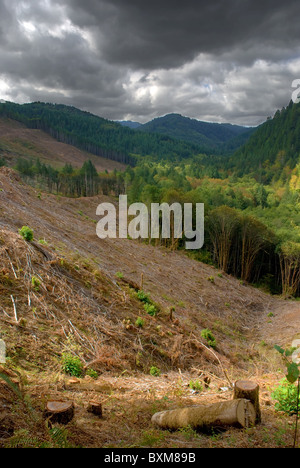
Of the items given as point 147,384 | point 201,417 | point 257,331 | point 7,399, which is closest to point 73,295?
point 147,384

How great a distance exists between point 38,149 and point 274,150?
9387 centimetres

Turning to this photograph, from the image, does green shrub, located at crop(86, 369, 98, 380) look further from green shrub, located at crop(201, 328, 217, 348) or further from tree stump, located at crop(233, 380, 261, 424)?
green shrub, located at crop(201, 328, 217, 348)

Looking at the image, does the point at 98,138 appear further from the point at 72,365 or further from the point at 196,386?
the point at 196,386

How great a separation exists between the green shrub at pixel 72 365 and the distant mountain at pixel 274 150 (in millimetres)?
99268

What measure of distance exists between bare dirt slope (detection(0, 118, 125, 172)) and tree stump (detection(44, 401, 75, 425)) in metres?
95.6

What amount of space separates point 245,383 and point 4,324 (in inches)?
145

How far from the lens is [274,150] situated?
369 feet

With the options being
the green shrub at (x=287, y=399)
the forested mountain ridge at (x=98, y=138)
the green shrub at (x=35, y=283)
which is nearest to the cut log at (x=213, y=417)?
the green shrub at (x=287, y=399)

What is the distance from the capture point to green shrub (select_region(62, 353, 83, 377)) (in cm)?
434

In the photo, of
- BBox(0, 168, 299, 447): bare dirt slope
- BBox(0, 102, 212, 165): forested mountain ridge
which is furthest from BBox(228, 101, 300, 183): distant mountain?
BBox(0, 168, 299, 447): bare dirt slope

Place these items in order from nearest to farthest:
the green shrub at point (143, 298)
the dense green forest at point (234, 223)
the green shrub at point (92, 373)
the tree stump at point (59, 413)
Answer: the tree stump at point (59, 413)
the green shrub at point (92, 373)
the green shrub at point (143, 298)
the dense green forest at point (234, 223)

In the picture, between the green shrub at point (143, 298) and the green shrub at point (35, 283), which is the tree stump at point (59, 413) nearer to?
the green shrub at point (35, 283)

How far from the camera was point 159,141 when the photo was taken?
655ft

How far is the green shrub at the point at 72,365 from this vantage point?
4.34 m
